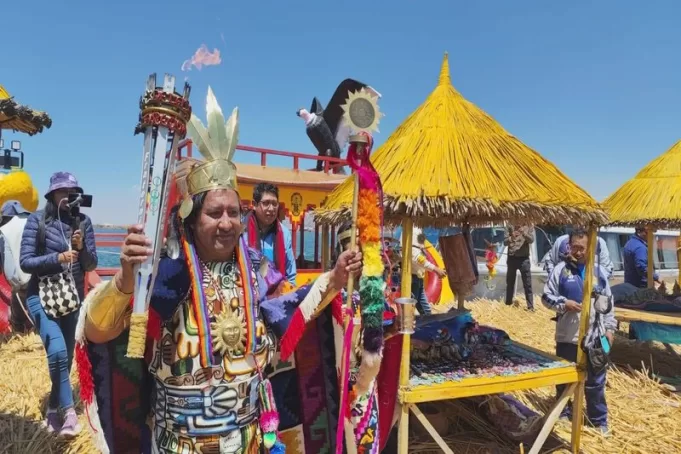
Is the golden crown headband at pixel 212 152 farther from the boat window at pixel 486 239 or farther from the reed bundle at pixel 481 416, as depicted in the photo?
the boat window at pixel 486 239

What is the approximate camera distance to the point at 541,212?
3410 millimetres

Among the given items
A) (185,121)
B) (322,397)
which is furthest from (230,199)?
(322,397)

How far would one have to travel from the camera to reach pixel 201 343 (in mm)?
1795

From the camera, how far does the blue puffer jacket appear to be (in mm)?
3523

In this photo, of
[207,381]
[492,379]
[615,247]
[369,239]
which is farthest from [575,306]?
[615,247]

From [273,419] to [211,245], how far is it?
2.80 feet

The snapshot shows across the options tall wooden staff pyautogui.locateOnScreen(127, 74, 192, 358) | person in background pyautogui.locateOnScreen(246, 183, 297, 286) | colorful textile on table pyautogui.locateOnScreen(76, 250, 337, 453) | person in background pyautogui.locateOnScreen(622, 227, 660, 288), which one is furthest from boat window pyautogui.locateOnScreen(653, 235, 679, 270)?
tall wooden staff pyautogui.locateOnScreen(127, 74, 192, 358)

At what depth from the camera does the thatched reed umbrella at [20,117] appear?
443 cm

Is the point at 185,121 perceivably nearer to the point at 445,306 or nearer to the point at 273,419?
the point at 273,419

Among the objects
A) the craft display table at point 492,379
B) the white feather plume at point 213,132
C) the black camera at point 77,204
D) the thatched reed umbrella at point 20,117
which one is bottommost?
the craft display table at point 492,379

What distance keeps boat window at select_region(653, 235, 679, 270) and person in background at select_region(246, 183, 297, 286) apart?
53.8 feet

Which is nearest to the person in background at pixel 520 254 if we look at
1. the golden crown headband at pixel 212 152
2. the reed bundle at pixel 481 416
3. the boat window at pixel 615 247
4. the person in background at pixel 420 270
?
the person in background at pixel 420 270

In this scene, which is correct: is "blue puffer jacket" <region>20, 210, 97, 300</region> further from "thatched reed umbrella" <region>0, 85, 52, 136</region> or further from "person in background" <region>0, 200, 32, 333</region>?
"thatched reed umbrella" <region>0, 85, 52, 136</region>

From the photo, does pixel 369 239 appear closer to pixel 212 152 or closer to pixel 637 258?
pixel 212 152
